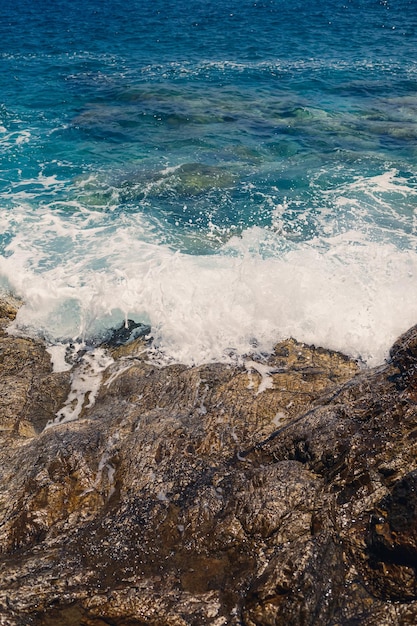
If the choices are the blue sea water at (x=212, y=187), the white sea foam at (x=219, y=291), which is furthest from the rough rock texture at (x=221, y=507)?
the blue sea water at (x=212, y=187)

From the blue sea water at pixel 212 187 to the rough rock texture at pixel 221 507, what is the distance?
2482mm

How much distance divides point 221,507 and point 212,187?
13.6 meters

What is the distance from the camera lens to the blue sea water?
1080 centimetres

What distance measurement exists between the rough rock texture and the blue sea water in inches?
97.7

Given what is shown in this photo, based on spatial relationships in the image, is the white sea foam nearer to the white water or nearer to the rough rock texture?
the white water

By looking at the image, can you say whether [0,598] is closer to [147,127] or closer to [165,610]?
[165,610]

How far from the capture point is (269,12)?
42594mm

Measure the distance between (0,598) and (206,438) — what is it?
3.09m

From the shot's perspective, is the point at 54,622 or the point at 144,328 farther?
the point at 144,328

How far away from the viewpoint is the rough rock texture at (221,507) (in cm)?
465

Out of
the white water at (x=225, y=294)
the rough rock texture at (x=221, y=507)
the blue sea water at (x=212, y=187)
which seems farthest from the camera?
the blue sea water at (x=212, y=187)

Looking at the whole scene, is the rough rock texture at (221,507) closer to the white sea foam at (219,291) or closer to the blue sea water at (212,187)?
the white sea foam at (219,291)

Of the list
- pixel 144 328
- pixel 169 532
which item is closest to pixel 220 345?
pixel 144 328

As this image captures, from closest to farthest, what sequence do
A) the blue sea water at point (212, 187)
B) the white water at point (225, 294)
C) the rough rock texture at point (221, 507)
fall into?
the rough rock texture at point (221, 507)
the white water at point (225, 294)
the blue sea water at point (212, 187)
